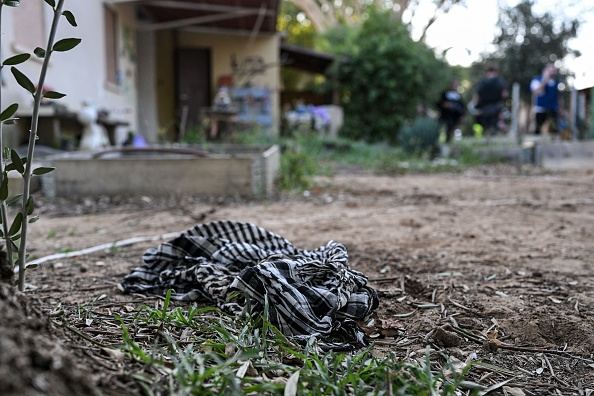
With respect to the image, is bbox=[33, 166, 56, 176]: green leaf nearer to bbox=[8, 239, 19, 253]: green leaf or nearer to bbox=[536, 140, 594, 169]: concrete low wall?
bbox=[8, 239, 19, 253]: green leaf

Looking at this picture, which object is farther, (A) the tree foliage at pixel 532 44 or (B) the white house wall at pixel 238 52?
(A) the tree foliage at pixel 532 44

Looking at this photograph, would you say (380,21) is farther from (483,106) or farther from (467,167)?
(467,167)

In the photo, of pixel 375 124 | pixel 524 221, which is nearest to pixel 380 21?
pixel 375 124

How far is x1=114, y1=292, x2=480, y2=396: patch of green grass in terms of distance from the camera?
1046mm

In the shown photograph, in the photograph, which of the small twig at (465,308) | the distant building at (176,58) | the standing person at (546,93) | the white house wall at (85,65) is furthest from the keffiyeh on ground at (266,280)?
the standing person at (546,93)

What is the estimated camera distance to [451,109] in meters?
13.5

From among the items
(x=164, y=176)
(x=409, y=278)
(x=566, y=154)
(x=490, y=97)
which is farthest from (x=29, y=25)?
(x=490, y=97)

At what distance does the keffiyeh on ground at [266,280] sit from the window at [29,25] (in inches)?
196

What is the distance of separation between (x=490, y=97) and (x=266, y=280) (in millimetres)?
11489

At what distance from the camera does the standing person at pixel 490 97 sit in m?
12.0

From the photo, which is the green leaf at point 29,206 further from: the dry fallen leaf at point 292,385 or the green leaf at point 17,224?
the dry fallen leaf at point 292,385

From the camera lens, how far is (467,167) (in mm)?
9352

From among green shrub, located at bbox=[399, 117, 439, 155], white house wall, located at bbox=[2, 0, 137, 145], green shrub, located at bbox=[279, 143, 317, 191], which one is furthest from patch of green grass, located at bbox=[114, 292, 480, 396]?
green shrub, located at bbox=[399, 117, 439, 155]

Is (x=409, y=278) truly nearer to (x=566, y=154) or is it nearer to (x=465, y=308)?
(x=465, y=308)
